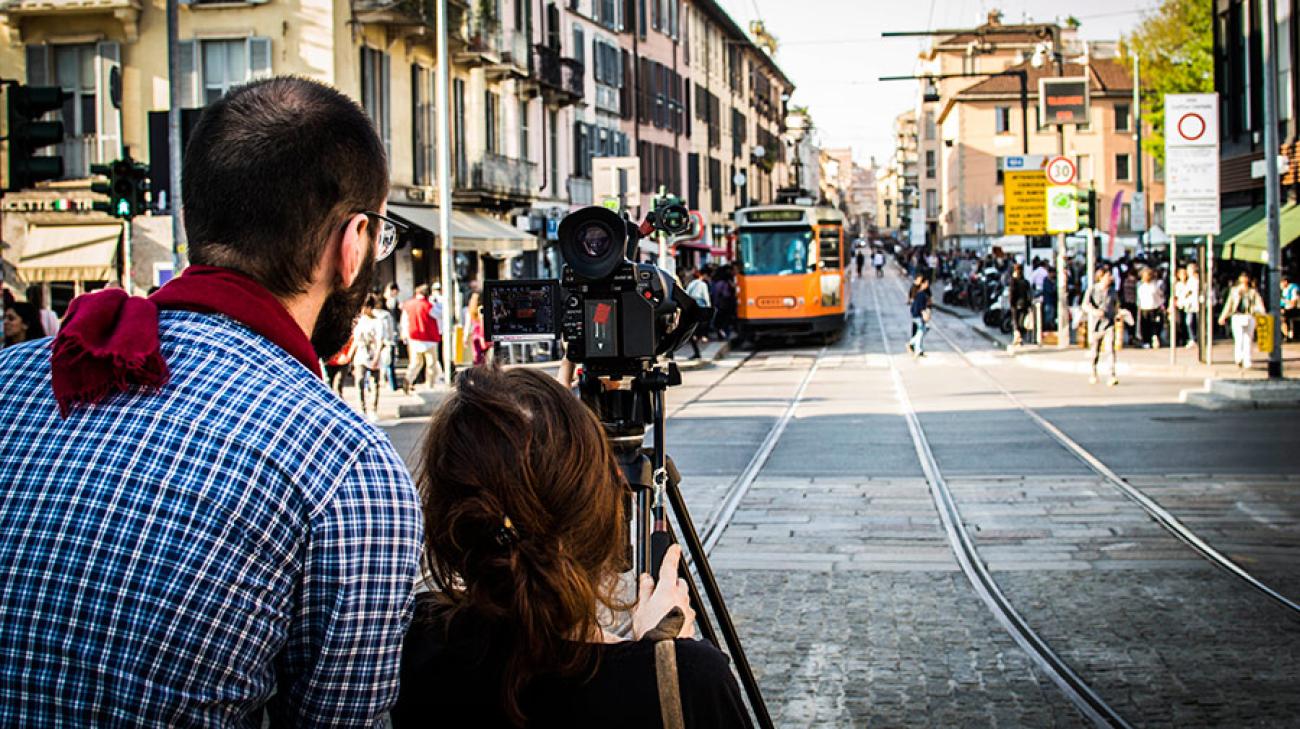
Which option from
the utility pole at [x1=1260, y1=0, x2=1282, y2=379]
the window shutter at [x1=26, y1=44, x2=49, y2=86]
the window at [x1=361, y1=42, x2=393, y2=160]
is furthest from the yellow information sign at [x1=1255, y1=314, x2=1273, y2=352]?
the window shutter at [x1=26, y1=44, x2=49, y2=86]

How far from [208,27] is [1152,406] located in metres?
18.7

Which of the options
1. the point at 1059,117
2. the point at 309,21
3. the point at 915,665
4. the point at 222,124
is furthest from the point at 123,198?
the point at 1059,117

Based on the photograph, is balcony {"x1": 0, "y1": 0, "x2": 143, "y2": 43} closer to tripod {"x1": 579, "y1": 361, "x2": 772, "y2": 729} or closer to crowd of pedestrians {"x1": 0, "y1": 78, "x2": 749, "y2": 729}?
tripod {"x1": 579, "y1": 361, "x2": 772, "y2": 729}

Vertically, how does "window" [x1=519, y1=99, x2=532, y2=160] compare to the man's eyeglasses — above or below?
above

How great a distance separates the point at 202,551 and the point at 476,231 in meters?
31.6

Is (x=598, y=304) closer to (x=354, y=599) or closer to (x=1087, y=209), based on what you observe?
(x=354, y=599)

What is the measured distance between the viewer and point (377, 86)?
29.9 metres

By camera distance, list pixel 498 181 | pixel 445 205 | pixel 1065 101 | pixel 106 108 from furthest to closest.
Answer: pixel 498 181 → pixel 1065 101 → pixel 106 108 → pixel 445 205

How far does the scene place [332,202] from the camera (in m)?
2.30

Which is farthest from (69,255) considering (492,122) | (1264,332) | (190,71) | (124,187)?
(1264,332)

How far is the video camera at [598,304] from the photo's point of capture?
4.45 metres

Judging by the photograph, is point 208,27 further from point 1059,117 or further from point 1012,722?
point 1012,722

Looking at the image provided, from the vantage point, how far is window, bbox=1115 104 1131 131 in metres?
81.5

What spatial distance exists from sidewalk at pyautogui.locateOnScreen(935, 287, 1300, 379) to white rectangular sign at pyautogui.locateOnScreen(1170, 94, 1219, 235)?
246 cm
